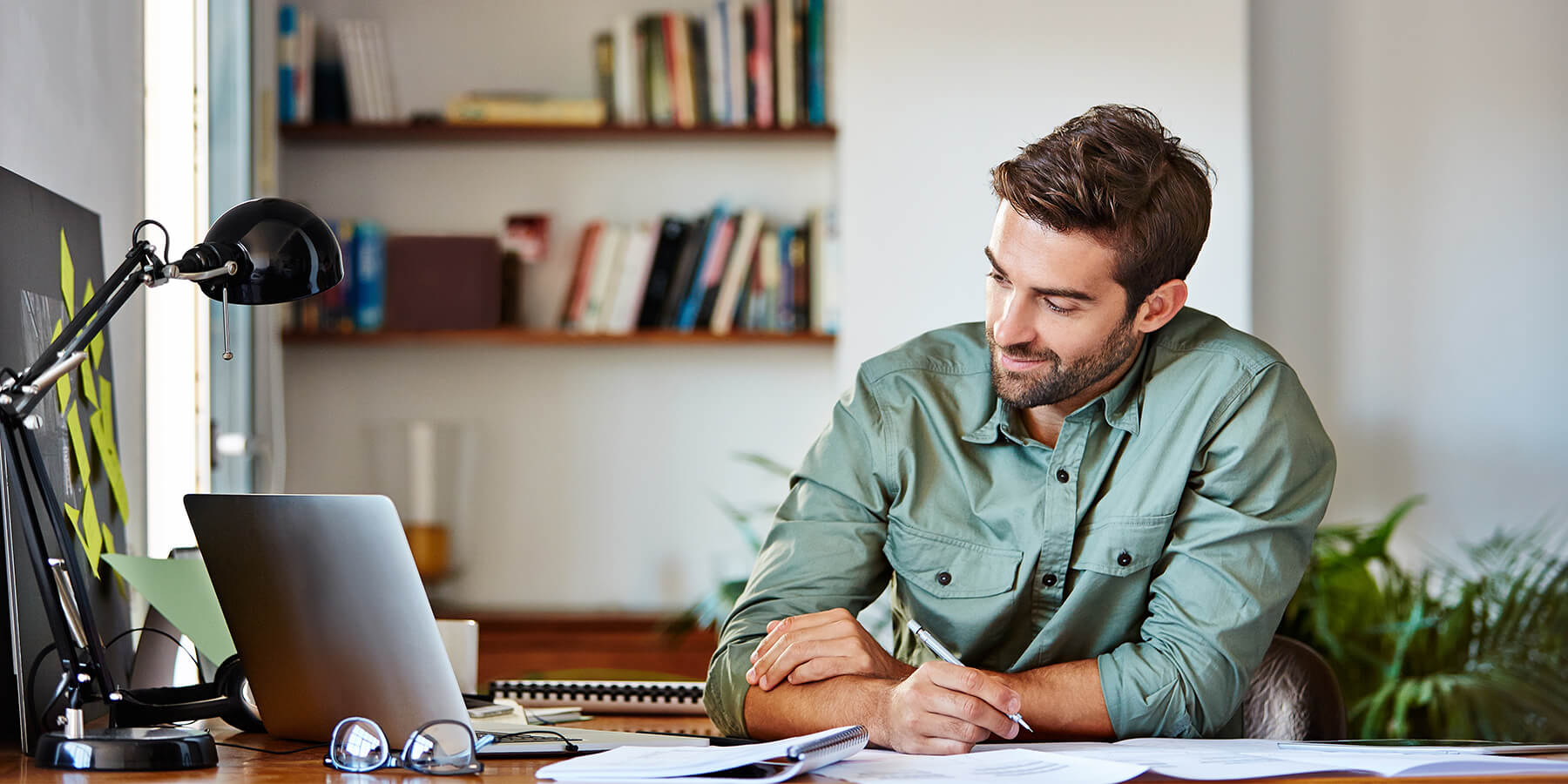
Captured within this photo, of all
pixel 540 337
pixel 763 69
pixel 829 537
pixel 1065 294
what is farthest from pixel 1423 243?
pixel 829 537

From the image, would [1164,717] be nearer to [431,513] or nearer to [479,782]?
[479,782]

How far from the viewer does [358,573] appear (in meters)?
1.08

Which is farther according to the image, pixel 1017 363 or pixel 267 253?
pixel 1017 363

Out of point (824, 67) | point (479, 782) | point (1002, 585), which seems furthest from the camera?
point (824, 67)

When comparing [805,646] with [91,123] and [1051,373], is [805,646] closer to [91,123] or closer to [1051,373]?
[1051,373]

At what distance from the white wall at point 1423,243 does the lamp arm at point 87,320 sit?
112 inches

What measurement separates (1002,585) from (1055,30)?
2020 millimetres

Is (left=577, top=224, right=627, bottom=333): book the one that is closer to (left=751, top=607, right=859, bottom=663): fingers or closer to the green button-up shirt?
the green button-up shirt

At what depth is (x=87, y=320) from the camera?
1.12m

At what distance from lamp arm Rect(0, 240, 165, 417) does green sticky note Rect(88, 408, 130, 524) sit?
1.40ft

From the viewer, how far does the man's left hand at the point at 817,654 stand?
1337 millimetres

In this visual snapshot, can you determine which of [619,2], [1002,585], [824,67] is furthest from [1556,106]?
[1002,585]

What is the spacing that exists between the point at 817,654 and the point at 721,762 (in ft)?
1.22

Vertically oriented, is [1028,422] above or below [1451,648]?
above
